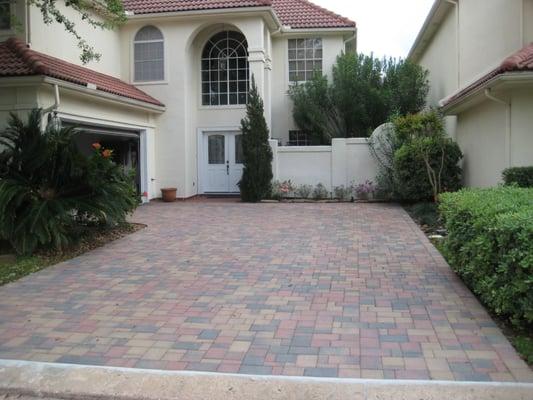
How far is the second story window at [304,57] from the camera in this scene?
2108 centimetres

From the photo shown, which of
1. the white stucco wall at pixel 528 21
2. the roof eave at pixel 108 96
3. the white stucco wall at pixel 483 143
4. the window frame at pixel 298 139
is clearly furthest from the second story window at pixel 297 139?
the white stucco wall at pixel 528 21

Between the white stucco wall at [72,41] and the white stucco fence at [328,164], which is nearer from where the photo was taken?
the white stucco wall at [72,41]

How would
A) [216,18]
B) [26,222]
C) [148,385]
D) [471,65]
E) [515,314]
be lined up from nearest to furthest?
1. [148,385]
2. [515,314]
3. [26,222]
4. [471,65]
5. [216,18]

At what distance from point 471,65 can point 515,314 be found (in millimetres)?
11402

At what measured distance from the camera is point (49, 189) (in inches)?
380

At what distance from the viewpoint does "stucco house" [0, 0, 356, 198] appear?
17.4m

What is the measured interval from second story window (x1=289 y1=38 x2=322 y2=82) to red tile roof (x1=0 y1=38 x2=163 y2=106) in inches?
277

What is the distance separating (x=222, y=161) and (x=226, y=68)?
321cm

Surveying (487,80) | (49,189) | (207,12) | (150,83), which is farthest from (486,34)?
(49,189)

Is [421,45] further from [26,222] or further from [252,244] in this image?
[26,222]

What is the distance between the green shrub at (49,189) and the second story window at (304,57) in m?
12.2

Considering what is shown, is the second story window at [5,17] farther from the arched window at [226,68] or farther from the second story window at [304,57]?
the second story window at [304,57]

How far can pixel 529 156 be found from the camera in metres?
11.2

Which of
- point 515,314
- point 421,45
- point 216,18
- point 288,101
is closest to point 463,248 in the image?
point 515,314
